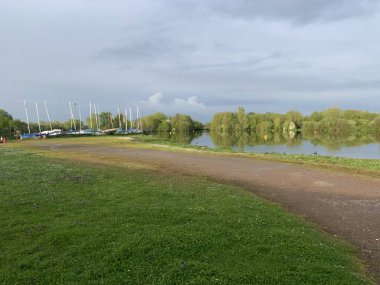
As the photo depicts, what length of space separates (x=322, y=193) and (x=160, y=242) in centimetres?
1044

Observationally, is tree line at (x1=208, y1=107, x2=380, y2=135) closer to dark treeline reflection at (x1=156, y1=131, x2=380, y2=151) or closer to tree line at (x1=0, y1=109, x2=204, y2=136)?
tree line at (x1=0, y1=109, x2=204, y2=136)

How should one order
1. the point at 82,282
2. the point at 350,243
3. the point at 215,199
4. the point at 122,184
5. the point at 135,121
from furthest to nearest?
1. the point at 135,121
2. the point at 122,184
3. the point at 215,199
4. the point at 350,243
5. the point at 82,282

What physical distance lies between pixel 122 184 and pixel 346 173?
48.4ft

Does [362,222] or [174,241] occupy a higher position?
[174,241]

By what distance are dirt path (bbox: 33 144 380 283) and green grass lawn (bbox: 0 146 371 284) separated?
3.18 ft

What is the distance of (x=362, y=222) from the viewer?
11.5 metres

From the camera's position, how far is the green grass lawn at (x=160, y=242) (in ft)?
23.0

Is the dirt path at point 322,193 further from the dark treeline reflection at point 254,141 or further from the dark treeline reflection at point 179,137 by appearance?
the dark treeline reflection at point 179,137

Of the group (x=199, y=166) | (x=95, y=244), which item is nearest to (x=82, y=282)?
(x=95, y=244)

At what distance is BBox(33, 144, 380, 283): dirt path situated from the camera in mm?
10523

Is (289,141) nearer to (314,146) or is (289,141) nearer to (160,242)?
(314,146)

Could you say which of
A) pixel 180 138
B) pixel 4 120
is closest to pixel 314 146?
pixel 180 138

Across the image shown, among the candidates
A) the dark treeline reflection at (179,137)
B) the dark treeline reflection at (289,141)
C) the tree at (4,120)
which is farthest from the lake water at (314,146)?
the tree at (4,120)

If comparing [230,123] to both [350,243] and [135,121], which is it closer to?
[135,121]
